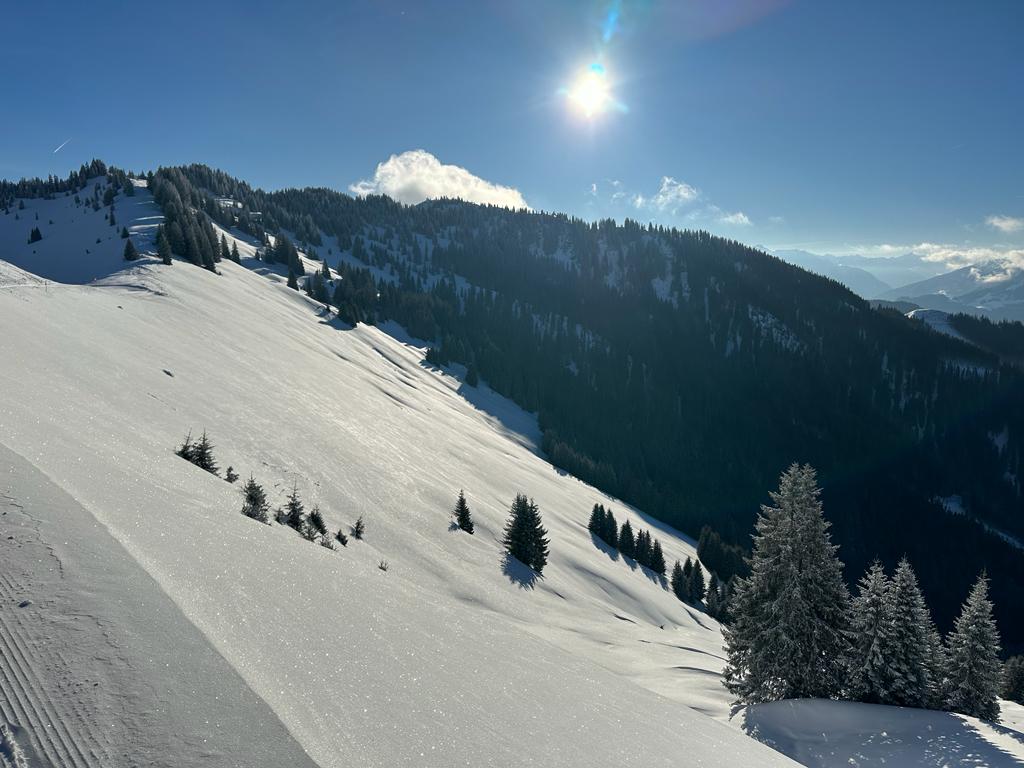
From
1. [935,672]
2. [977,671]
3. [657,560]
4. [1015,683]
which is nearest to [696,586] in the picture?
[657,560]

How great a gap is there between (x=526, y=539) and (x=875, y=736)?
52.2ft

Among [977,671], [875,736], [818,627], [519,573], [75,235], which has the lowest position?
[519,573]

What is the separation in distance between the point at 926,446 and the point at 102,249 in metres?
243

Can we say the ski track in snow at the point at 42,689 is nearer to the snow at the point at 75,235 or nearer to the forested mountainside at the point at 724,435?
the snow at the point at 75,235

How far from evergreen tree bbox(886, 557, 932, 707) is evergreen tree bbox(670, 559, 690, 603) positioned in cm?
3151

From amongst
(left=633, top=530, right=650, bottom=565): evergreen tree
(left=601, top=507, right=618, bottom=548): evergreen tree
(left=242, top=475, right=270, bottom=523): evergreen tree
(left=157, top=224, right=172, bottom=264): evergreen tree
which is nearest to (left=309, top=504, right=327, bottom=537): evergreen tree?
(left=242, top=475, right=270, bottom=523): evergreen tree

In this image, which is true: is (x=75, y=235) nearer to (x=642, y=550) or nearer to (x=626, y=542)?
(x=626, y=542)

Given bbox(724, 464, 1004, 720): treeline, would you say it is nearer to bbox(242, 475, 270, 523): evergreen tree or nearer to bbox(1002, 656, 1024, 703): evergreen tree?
bbox(242, 475, 270, 523): evergreen tree

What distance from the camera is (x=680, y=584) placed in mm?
47469

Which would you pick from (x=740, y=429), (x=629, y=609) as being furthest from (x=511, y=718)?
(x=740, y=429)

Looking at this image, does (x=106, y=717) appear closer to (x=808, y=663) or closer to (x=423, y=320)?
(x=808, y=663)

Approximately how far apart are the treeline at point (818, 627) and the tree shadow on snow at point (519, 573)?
867 cm

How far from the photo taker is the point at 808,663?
17719mm

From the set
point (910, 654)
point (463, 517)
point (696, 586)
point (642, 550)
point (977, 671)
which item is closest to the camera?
point (910, 654)
